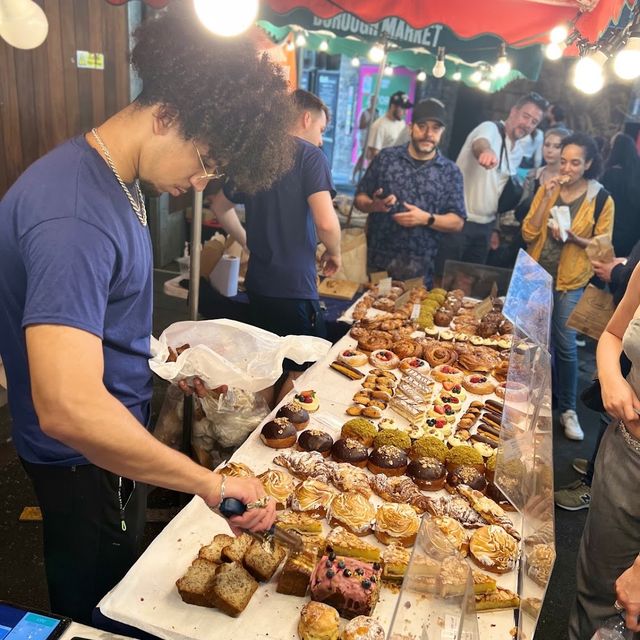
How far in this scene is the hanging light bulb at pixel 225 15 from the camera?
5.11 feet

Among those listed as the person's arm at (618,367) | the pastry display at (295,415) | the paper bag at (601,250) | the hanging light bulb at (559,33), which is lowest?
the pastry display at (295,415)

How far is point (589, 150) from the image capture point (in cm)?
417

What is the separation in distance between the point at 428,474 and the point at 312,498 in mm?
475

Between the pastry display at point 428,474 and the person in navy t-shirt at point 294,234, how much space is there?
126 cm

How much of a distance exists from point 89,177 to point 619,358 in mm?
2093

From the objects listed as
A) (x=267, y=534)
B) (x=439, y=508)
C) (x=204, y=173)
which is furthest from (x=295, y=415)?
(x=204, y=173)

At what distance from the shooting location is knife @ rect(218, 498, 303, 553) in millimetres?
1466

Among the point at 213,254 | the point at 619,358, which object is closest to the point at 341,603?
the point at 619,358

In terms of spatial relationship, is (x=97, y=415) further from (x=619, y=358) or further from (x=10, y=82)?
(x=10, y=82)

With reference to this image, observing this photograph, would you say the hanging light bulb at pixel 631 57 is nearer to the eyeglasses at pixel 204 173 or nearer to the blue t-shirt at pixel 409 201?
the blue t-shirt at pixel 409 201

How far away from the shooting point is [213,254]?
14.6 ft

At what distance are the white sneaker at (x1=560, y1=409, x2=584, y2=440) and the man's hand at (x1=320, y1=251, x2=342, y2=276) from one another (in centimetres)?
216

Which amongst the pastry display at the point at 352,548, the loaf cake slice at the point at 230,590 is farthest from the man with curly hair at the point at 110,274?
the pastry display at the point at 352,548

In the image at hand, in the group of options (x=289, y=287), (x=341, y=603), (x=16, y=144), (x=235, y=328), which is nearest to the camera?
(x=341, y=603)
